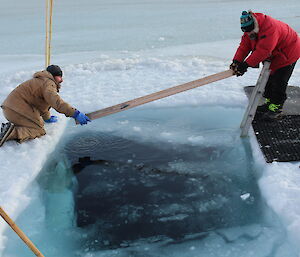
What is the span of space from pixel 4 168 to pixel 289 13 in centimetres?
1022

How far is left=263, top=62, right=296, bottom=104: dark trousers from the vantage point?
398 centimetres

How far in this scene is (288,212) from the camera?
2.68m

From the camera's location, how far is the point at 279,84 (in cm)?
407

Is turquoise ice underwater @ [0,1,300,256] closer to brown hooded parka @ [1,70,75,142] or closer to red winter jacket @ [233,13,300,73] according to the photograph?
brown hooded parka @ [1,70,75,142]

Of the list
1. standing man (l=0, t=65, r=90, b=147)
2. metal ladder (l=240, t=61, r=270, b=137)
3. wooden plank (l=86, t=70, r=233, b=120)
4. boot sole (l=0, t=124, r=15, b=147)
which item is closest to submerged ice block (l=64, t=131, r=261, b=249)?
metal ladder (l=240, t=61, r=270, b=137)

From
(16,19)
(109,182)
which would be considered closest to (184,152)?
(109,182)

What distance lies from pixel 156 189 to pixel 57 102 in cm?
141

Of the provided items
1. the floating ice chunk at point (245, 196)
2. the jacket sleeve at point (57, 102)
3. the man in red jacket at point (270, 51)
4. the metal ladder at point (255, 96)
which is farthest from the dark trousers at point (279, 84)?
the jacket sleeve at point (57, 102)

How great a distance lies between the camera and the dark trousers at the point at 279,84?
157 inches

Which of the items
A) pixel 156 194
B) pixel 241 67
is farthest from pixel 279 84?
pixel 156 194

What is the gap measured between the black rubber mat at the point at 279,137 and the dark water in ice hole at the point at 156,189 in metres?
0.23

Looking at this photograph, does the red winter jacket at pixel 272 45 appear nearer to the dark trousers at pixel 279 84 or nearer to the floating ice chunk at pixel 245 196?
the dark trousers at pixel 279 84

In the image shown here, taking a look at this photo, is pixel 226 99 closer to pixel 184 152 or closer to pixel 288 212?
pixel 184 152

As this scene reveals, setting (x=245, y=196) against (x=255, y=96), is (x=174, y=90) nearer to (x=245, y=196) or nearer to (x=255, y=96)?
(x=255, y=96)
